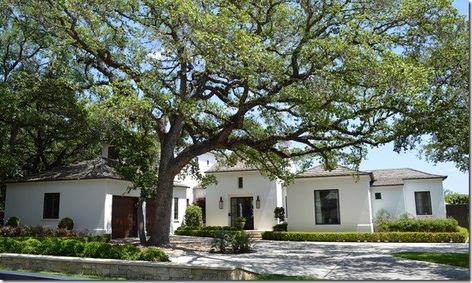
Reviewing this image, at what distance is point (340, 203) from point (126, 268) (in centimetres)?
1372

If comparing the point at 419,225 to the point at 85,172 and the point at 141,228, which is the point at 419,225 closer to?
the point at 141,228

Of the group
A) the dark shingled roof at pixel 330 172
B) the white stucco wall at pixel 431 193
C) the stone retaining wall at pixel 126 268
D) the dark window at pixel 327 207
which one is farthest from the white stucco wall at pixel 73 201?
the white stucco wall at pixel 431 193

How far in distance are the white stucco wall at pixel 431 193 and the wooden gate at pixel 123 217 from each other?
14721 millimetres

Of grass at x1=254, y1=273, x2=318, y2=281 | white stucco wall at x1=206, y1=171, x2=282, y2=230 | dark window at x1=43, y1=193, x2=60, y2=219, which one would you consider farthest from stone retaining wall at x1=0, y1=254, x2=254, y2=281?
white stucco wall at x1=206, y1=171, x2=282, y2=230

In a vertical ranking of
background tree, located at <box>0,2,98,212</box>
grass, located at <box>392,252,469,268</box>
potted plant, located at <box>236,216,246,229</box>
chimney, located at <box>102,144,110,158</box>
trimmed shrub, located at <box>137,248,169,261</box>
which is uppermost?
background tree, located at <box>0,2,98,212</box>

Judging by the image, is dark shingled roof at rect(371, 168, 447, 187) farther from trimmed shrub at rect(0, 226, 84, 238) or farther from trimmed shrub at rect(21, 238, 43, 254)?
trimmed shrub at rect(21, 238, 43, 254)

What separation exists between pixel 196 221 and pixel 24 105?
11.6m

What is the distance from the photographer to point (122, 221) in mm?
20641

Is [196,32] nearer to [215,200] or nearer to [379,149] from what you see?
[379,149]

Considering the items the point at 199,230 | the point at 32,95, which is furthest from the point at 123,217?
the point at 32,95

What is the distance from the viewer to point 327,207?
2153 centimetres

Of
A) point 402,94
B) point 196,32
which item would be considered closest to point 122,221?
point 196,32

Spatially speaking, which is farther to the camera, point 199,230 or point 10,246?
point 199,230

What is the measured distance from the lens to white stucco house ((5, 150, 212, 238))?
19578mm
